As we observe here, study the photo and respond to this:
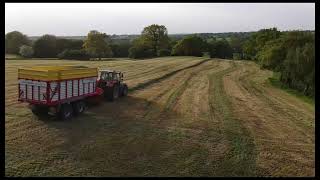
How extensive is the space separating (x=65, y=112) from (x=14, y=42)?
75.0m

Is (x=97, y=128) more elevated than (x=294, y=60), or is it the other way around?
(x=294, y=60)

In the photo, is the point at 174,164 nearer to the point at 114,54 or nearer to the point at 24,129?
the point at 24,129

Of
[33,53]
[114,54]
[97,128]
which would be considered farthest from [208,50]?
[97,128]

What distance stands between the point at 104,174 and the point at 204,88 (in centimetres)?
2332

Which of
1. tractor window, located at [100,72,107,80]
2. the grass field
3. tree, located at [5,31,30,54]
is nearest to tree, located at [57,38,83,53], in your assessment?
tree, located at [5,31,30,54]

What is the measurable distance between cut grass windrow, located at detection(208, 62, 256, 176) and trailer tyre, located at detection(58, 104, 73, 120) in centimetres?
747

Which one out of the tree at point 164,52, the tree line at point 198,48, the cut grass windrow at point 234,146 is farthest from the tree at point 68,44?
the cut grass windrow at point 234,146

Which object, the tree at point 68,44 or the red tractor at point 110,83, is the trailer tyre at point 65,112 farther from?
the tree at point 68,44

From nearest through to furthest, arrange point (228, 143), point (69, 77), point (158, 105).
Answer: point (228, 143)
point (69, 77)
point (158, 105)

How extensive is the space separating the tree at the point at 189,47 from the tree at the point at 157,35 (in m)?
7.44

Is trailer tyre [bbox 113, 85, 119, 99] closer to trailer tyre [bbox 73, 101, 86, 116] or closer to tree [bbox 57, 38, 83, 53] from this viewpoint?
trailer tyre [bbox 73, 101, 86, 116]

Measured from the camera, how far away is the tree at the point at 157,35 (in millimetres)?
105681

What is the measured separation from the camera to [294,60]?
126 feet

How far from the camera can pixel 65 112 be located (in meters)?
20.6
